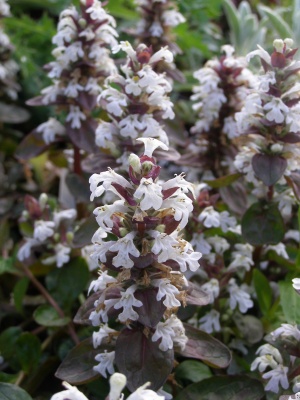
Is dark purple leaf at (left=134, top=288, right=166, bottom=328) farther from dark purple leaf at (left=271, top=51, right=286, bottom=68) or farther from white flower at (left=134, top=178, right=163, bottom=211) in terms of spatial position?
dark purple leaf at (left=271, top=51, right=286, bottom=68)

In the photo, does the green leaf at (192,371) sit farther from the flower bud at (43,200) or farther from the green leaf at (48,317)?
the flower bud at (43,200)

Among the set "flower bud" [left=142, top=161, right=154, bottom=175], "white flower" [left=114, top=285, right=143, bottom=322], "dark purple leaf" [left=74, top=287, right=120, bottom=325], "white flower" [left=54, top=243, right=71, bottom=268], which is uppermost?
"flower bud" [left=142, top=161, right=154, bottom=175]

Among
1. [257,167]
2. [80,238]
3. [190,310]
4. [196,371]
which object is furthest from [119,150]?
[196,371]

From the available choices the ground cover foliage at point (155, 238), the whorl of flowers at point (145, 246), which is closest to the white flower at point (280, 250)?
the ground cover foliage at point (155, 238)

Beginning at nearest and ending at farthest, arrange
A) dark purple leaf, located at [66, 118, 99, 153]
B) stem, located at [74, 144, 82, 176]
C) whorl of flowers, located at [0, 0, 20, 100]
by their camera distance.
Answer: dark purple leaf, located at [66, 118, 99, 153] → stem, located at [74, 144, 82, 176] → whorl of flowers, located at [0, 0, 20, 100]

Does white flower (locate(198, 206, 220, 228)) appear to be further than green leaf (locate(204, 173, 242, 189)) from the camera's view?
No

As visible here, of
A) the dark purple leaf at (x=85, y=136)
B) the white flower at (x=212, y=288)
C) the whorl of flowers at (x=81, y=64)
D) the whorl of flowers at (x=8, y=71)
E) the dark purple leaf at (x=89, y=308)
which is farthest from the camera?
the whorl of flowers at (x=8, y=71)

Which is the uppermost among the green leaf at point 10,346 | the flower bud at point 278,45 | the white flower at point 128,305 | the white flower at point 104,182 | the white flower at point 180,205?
the flower bud at point 278,45

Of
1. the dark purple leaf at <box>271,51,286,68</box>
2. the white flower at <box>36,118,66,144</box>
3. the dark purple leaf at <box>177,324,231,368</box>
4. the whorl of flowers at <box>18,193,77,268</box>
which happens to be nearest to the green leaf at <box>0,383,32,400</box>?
the dark purple leaf at <box>177,324,231,368</box>

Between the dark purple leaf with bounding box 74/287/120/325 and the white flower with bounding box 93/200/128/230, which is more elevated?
the white flower with bounding box 93/200/128/230
